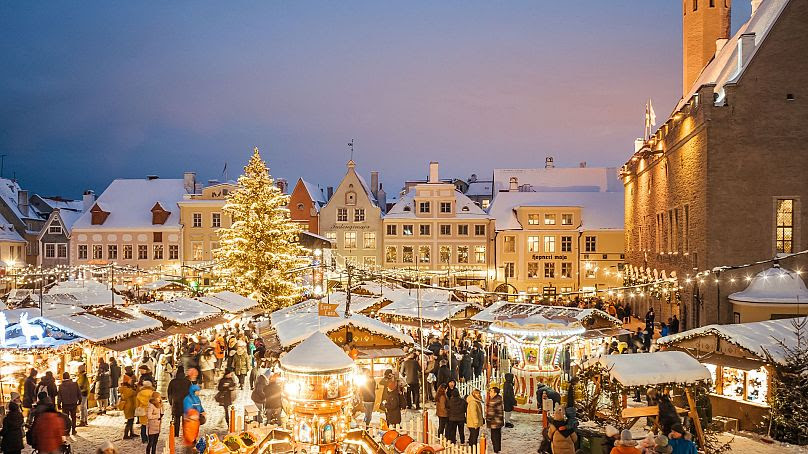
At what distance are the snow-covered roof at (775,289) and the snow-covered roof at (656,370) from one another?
975cm

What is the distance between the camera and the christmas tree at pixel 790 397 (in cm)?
1436

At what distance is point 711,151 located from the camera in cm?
2428

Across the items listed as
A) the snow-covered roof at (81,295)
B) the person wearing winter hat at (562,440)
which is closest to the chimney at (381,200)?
the snow-covered roof at (81,295)

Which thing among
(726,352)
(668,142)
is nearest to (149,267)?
(668,142)

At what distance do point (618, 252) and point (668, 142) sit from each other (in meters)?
19.7

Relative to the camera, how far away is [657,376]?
45.2 ft

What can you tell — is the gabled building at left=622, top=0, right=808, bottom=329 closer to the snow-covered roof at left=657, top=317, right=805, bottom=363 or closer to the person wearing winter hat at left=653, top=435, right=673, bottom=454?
the snow-covered roof at left=657, top=317, right=805, bottom=363

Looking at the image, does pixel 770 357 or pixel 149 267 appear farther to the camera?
pixel 149 267

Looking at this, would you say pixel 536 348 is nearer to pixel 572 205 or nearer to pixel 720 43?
pixel 720 43

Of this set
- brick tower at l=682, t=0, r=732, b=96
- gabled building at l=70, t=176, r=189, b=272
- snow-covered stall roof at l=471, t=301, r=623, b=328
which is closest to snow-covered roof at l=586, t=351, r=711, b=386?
snow-covered stall roof at l=471, t=301, r=623, b=328

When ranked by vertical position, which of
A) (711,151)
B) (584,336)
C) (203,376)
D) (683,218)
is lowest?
(203,376)

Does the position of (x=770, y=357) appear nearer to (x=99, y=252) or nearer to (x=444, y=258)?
(x=444, y=258)

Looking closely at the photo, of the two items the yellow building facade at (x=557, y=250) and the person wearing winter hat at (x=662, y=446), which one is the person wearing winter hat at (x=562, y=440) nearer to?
the person wearing winter hat at (x=662, y=446)

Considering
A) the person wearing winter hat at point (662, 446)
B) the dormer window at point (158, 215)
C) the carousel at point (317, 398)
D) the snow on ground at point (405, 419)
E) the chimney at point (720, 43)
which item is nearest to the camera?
the person wearing winter hat at point (662, 446)
